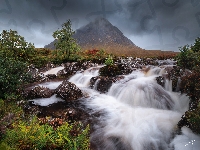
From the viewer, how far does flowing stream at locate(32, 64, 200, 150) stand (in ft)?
23.2

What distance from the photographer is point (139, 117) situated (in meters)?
9.45

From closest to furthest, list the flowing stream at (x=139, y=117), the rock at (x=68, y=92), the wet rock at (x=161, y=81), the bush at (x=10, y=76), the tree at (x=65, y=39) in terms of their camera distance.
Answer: the flowing stream at (x=139, y=117) < the bush at (x=10, y=76) < the rock at (x=68, y=92) < the wet rock at (x=161, y=81) < the tree at (x=65, y=39)

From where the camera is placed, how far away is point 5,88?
1020cm

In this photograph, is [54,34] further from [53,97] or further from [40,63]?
[53,97]

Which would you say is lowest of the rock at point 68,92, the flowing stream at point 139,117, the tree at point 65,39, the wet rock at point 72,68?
the flowing stream at point 139,117

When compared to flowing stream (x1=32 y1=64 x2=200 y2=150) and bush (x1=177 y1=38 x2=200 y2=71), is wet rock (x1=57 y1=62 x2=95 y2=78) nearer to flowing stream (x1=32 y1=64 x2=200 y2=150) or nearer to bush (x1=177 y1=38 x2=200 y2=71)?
→ flowing stream (x1=32 y1=64 x2=200 y2=150)

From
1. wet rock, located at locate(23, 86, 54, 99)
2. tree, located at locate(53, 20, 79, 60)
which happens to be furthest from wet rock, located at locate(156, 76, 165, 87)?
tree, located at locate(53, 20, 79, 60)

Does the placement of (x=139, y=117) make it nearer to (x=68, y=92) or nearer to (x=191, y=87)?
(x=191, y=87)

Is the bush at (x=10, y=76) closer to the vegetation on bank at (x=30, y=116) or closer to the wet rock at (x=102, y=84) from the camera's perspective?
the vegetation on bank at (x=30, y=116)

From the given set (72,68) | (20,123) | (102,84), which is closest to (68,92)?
(102,84)

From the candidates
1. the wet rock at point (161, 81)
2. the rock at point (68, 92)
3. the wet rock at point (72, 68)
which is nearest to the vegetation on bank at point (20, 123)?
the rock at point (68, 92)

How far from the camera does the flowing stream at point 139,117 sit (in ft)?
23.2

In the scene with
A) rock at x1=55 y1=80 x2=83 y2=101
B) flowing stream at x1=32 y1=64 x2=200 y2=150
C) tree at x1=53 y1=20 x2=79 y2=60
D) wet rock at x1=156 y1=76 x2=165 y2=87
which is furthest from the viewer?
tree at x1=53 y1=20 x2=79 y2=60

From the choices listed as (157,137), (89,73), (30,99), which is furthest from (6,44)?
(157,137)
